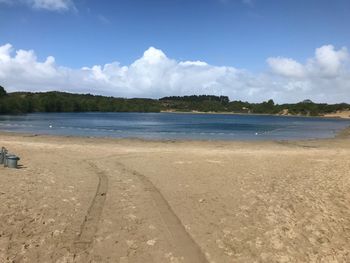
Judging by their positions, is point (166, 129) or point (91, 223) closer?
point (91, 223)

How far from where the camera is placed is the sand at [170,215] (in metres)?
8.31

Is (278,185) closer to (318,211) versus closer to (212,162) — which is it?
(318,211)

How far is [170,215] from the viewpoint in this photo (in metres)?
11.0

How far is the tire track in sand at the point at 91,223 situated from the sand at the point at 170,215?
0.07 feet

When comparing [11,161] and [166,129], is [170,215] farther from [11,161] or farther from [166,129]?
[166,129]

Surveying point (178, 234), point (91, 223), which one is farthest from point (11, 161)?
point (178, 234)

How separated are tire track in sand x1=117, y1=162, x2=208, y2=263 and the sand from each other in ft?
0.06

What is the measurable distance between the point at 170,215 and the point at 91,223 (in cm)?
206

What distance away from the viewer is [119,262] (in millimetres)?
7738

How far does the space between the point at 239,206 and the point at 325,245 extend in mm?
3419

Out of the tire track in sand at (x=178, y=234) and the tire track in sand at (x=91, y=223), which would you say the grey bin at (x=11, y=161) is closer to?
the tire track in sand at (x=91, y=223)

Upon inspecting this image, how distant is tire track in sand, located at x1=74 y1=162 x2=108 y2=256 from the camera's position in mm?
8377

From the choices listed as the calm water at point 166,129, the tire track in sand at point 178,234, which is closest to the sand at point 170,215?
the tire track in sand at point 178,234

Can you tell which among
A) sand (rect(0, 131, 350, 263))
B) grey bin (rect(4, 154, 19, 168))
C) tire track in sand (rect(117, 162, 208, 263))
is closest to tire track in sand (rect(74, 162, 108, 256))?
sand (rect(0, 131, 350, 263))
